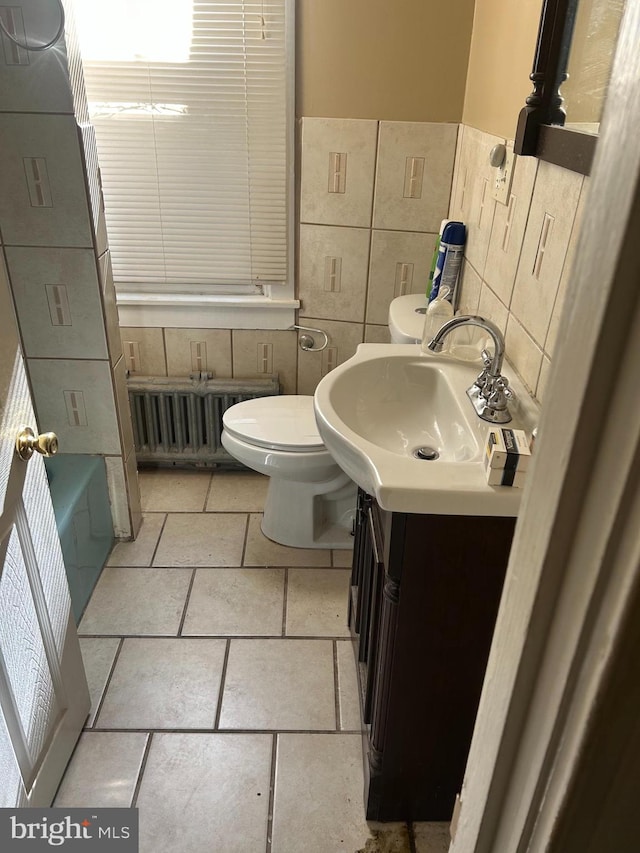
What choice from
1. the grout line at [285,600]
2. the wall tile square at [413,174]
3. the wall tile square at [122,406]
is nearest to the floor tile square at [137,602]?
the grout line at [285,600]

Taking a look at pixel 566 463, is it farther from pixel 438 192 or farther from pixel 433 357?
pixel 438 192

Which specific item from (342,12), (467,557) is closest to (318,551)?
(467,557)

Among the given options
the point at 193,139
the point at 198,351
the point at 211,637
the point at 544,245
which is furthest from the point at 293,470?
the point at 193,139

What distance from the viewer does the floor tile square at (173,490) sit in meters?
2.55

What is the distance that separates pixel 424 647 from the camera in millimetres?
1259

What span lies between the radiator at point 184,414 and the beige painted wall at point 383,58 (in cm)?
108

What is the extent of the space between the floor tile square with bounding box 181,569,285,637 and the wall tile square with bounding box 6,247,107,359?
2.77 ft

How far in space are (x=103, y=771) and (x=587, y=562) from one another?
154 centimetres

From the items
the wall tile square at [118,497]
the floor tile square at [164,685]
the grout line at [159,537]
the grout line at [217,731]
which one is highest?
the wall tile square at [118,497]

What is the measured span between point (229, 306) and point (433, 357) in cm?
122

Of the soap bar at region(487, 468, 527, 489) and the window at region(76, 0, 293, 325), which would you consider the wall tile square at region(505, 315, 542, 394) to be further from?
the window at region(76, 0, 293, 325)

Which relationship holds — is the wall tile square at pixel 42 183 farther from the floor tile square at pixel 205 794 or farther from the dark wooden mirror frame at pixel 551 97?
the floor tile square at pixel 205 794

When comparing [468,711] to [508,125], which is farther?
[508,125]

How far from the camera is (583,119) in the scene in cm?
115
